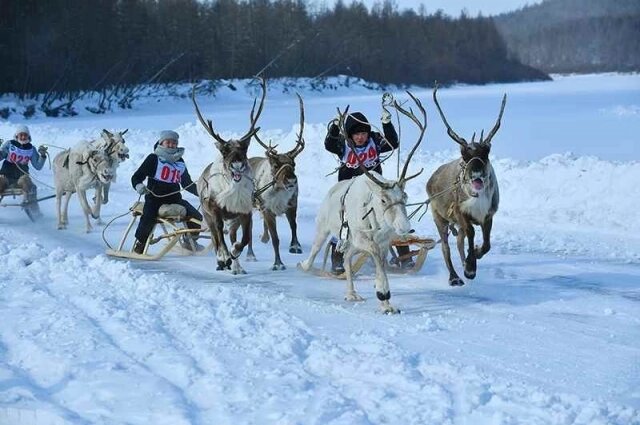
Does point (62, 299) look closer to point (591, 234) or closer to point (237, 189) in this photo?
point (237, 189)

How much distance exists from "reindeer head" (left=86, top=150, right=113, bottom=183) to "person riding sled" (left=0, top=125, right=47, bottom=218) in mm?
1605

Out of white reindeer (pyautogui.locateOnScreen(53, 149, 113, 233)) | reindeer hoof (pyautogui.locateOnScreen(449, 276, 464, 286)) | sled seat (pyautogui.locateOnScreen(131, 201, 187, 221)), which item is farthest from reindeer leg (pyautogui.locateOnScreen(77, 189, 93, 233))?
reindeer hoof (pyautogui.locateOnScreen(449, 276, 464, 286))

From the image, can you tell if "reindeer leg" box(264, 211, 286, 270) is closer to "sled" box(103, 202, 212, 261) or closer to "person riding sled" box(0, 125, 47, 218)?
"sled" box(103, 202, 212, 261)

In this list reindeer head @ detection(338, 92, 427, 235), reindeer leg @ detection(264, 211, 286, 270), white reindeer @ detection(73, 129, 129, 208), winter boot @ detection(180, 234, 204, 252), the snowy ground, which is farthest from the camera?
white reindeer @ detection(73, 129, 129, 208)

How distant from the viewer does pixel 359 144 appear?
9.78m

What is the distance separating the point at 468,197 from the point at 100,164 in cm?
648

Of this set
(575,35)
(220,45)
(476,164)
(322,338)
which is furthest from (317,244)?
(575,35)

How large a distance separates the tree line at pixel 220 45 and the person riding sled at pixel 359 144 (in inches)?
1475

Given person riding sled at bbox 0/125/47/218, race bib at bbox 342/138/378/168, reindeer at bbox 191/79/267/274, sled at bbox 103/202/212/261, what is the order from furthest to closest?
person riding sled at bbox 0/125/47/218 → sled at bbox 103/202/212/261 → race bib at bbox 342/138/378/168 → reindeer at bbox 191/79/267/274

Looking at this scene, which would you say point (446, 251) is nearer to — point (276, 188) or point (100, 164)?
point (276, 188)

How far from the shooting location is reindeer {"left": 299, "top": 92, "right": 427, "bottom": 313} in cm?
759

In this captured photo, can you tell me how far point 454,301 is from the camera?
8469mm

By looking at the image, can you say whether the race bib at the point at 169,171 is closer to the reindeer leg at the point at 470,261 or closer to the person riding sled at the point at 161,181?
the person riding sled at the point at 161,181

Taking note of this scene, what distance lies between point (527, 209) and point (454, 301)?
614cm
